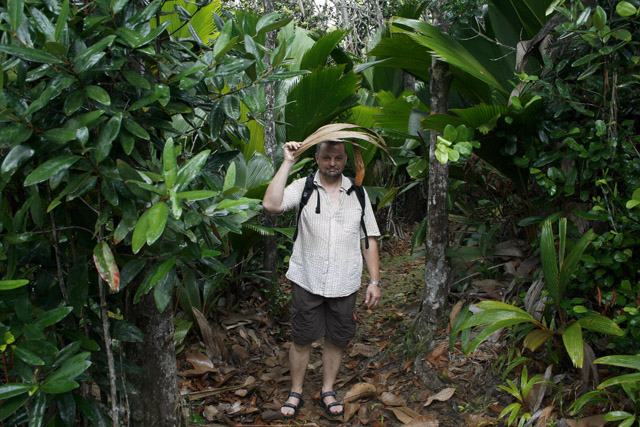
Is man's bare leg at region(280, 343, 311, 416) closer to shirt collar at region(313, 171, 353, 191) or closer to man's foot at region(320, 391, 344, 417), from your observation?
man's foot at region(320, 391, 344, 417)

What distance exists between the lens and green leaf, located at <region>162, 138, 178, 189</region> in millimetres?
1427

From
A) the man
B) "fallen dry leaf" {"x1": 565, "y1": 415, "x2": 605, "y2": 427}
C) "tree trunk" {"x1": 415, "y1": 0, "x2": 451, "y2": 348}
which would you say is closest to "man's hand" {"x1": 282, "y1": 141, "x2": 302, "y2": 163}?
the man

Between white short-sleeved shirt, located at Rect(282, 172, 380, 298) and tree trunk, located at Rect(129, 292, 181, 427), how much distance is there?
1.29m

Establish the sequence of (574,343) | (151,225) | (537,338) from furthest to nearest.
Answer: (537,338), (574,343), (151,225)

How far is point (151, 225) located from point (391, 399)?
2.65 meters

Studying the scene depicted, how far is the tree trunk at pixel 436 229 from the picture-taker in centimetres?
383

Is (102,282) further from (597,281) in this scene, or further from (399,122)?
(399,122)

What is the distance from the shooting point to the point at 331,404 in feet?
11.6

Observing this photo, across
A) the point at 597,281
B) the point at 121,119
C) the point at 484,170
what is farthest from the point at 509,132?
the point at 121,119

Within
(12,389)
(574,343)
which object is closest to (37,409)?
(12,389)

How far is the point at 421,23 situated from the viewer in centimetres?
362

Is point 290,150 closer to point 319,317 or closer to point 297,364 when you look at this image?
point 319,317

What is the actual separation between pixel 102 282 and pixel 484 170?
3190mm

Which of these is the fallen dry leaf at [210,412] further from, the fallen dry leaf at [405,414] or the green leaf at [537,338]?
the green leaf at [537,338]
